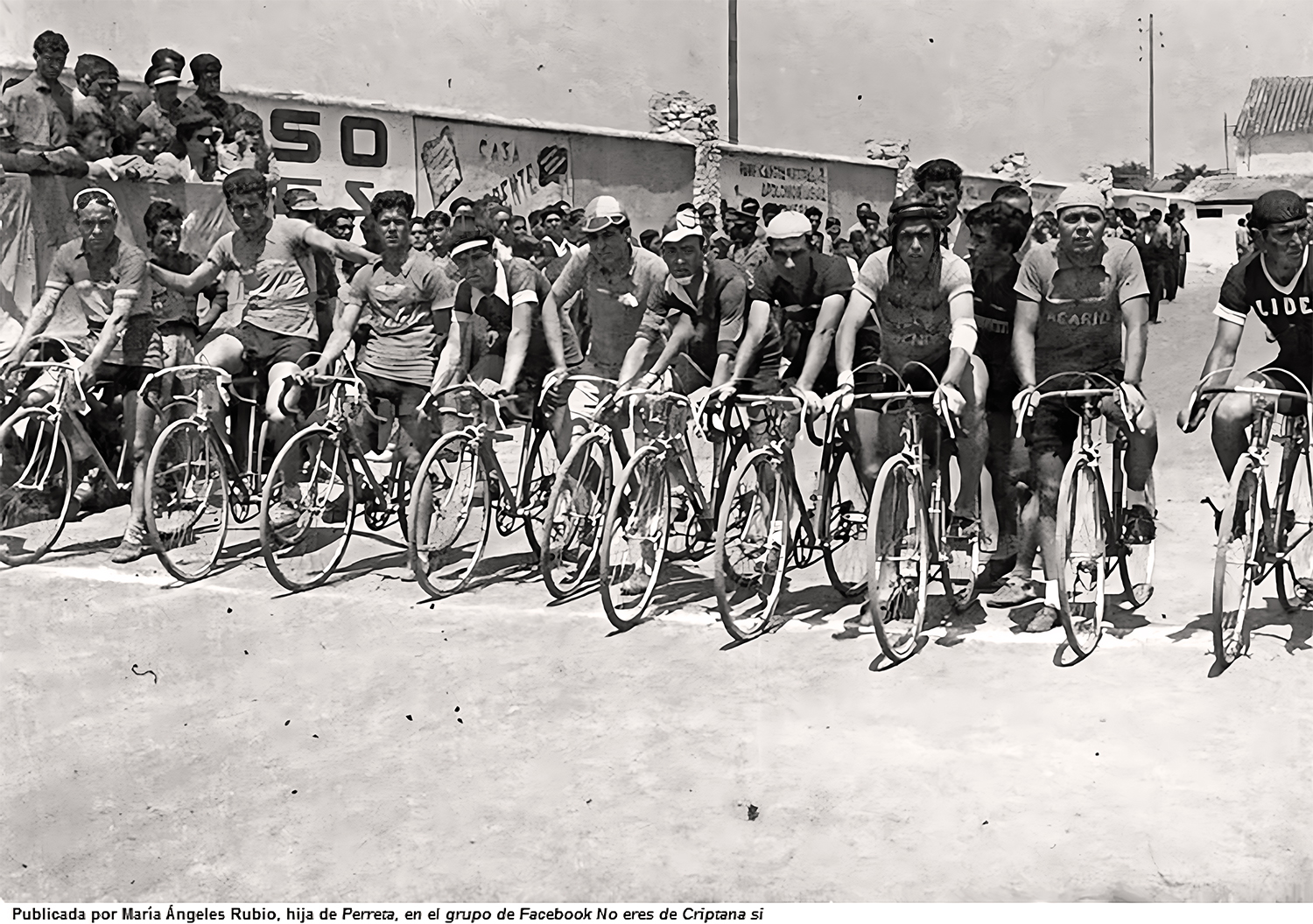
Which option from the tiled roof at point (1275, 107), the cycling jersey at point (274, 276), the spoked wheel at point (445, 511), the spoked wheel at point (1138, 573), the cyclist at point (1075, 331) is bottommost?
the spoked wheel at point (1138, 573)

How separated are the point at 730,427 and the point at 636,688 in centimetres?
177

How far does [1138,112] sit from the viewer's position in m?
7.01

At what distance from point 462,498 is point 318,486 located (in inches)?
28.9

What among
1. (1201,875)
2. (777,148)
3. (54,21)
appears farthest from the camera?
(777,148)

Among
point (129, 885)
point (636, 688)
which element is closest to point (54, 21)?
point (636, 688)

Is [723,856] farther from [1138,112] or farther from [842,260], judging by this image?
[1138,112]

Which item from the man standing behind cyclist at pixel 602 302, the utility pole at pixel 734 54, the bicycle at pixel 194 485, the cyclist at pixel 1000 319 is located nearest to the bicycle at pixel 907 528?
the cyclist at pixel 1000 319

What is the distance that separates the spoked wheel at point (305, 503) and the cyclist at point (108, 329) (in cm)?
99

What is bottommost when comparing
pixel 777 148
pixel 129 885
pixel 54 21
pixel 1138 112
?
pixel 129 885

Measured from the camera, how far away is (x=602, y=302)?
7.75 m

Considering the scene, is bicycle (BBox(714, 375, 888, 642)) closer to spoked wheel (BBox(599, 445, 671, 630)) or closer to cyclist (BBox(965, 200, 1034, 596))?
spoked wheel (BBox(599, 445, 671, 630))

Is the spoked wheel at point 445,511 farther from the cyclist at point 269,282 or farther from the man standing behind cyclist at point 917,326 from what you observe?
the man standing behind cyclist at point 917,326

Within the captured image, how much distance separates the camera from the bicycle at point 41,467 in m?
7.82

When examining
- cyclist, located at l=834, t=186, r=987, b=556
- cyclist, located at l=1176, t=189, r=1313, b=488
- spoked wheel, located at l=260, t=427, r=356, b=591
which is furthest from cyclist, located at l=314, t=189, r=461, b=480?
cyclist, located at l=1176, t=189, r=1313, b=488
